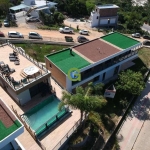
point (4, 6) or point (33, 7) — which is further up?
point (4, 6)

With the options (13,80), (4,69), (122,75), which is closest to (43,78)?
(13,80)

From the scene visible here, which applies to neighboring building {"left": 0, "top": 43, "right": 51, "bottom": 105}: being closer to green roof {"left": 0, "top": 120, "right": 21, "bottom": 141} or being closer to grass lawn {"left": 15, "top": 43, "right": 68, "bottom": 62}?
green roof {"left": 0, "top": 120, "right": 21, "bottom": 141}

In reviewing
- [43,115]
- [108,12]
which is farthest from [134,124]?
[108,12]

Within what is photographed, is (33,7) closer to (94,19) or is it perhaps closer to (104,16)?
(94,19)

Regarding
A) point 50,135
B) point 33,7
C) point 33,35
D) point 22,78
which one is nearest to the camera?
point 50,135

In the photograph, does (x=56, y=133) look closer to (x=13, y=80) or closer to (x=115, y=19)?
(x=13, y=80)

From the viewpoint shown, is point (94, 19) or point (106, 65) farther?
point (94, 19)
